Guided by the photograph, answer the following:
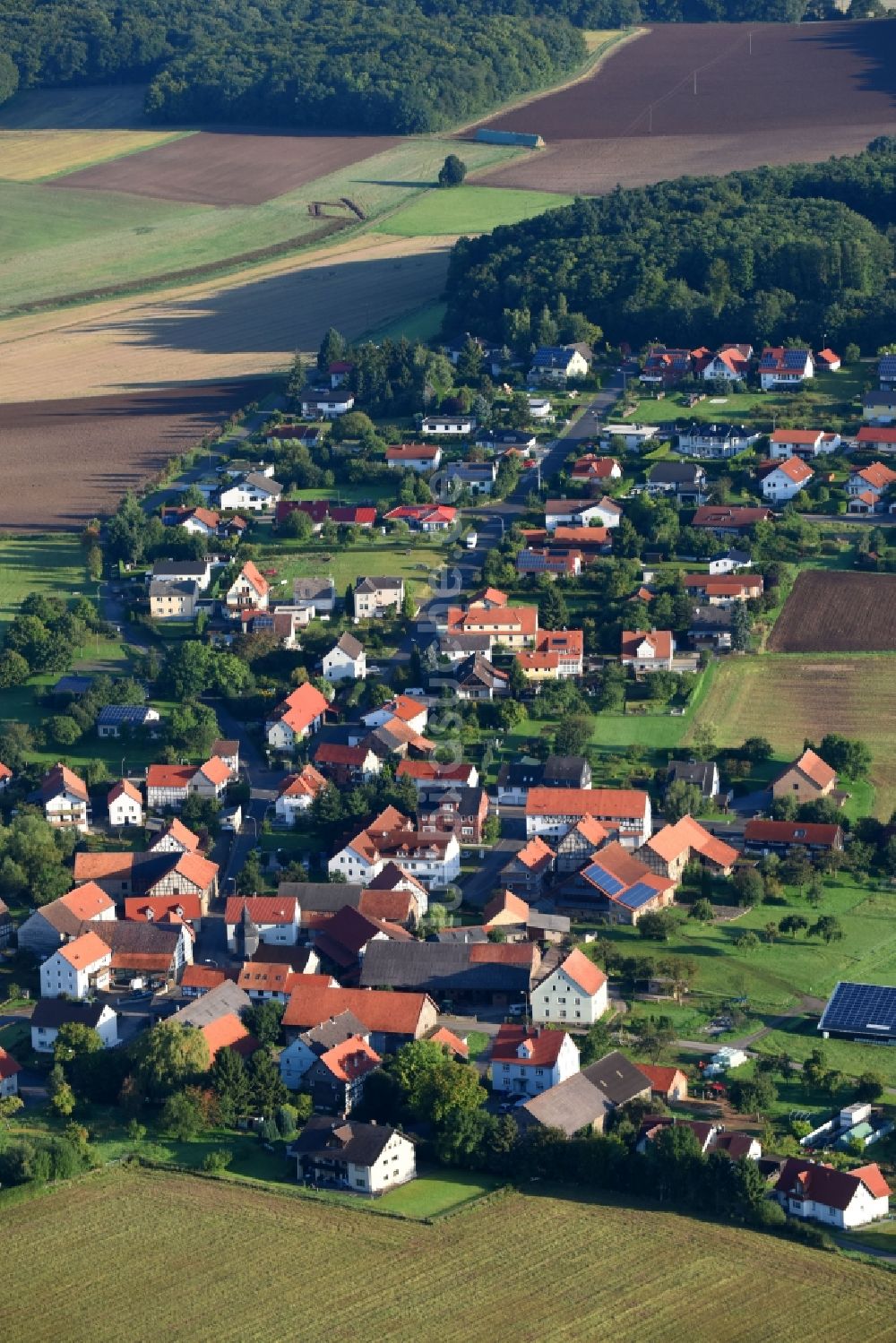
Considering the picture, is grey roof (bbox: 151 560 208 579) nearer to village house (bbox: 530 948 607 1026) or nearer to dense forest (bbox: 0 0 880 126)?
village house (bbox: 530 948 607 1026)

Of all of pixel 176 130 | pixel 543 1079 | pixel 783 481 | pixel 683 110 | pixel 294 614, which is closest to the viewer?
pixel 543 1079

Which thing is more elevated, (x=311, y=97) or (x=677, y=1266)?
(x=311, y=97)

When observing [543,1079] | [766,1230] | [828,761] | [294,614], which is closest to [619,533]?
[294,614]

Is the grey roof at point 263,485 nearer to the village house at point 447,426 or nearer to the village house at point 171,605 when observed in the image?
the village house at point 447,426

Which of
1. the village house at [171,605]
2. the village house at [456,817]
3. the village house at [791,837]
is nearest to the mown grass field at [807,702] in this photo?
the village house at [791,837]

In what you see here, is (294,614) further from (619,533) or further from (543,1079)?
(543,1079)

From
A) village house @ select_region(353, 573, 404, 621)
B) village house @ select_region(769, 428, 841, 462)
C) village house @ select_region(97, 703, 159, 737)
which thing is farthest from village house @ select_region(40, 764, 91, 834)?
village house @ select_region(769, 428, 841, 462)
